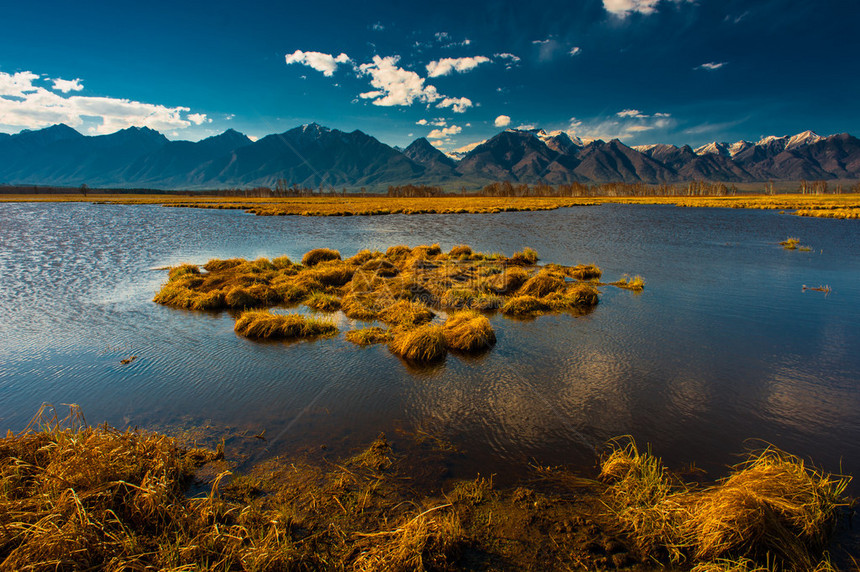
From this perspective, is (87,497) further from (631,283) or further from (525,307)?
(631,283)

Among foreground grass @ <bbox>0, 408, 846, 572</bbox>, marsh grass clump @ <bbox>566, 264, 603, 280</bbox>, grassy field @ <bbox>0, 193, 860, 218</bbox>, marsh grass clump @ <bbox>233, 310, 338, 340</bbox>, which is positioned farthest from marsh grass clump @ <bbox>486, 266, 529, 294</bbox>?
grassy field @ <bbox>0, 193, 860, 218</bbox>

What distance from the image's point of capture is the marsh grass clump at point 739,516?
16.6 ft

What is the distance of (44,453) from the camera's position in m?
6.18

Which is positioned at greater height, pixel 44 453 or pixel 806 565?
pixel 44 453

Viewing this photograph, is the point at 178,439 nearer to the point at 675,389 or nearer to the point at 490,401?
the point at 490,401

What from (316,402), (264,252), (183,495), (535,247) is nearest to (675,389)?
(316,402)

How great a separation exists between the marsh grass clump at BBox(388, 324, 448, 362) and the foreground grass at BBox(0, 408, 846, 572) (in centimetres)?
498

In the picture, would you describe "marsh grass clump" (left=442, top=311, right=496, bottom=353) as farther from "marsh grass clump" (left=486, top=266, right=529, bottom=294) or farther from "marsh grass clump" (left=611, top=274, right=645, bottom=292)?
"marsh grass clump" (left=611, top=274, right=645, bottom=292)

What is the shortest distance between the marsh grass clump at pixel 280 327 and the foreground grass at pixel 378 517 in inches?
272

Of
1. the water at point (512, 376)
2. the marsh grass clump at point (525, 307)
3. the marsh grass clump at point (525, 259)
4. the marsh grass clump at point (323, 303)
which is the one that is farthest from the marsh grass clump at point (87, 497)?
the marsh grass clump at point (525, 259)

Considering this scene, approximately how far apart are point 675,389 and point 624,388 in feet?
4.03

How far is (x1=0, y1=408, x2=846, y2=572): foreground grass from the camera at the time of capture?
4.68 m

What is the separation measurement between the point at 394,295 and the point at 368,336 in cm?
474

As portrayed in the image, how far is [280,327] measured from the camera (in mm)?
13484
